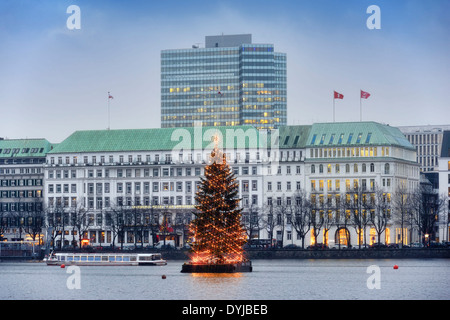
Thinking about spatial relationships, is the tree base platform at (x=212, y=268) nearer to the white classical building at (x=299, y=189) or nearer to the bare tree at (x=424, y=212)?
the bare tree at (x=424, y=212)

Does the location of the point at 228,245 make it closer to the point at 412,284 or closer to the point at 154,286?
the point at 154,286

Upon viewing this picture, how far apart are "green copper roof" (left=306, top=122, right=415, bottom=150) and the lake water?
154ft

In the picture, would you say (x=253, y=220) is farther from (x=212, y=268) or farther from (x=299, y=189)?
(x=212, y=268)

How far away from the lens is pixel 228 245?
114 m

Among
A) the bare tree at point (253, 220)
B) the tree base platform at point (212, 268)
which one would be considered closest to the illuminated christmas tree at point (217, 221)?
the tree base platform at point (212, 268)

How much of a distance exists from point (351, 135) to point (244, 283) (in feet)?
298

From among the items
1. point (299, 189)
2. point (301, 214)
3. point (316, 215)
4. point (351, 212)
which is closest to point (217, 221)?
point (301, 214)

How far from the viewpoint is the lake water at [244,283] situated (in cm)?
9712

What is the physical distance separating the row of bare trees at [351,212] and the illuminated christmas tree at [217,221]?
192ft

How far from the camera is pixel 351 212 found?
602ft

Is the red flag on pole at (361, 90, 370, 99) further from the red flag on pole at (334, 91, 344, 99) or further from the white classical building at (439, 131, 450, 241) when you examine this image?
the white classical building at (439, 131, 450, 241)

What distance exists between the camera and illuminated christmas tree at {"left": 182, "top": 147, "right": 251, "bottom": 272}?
114 metres
